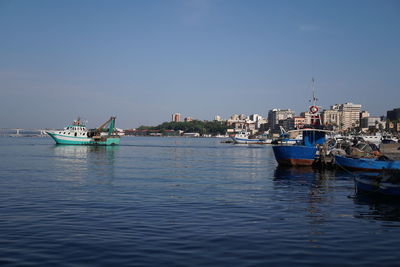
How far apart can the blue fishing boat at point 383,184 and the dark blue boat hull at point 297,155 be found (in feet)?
71.6

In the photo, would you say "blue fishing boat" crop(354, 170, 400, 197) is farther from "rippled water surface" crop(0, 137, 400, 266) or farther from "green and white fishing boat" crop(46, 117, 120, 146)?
"green and white fishing boat" crop(46, 117, 120, 146)

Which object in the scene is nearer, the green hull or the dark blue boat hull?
the dark blue boat hull

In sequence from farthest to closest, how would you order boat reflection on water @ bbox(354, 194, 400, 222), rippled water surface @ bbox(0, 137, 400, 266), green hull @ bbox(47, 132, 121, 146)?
green hull @ bbox(47, 132, 121, 146), boat reflection on water @ bbox(354, 194, 400, 222), rippled water surface @ bbox(0, 137, 400, 266)

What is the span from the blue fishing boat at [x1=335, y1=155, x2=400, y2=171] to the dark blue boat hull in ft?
16.1

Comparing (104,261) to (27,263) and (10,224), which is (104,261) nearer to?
(27,263)

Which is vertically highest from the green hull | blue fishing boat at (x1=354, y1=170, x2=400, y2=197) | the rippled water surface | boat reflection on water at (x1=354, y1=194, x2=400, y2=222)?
the green hull

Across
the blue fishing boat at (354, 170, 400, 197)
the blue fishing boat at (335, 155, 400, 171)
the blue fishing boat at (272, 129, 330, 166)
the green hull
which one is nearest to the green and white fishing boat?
the green hull

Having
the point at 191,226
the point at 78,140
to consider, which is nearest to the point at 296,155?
the point at 191,226

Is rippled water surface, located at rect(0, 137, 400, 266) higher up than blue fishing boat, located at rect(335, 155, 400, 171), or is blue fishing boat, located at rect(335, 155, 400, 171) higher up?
blue fishing boat, located at rect(335, 155, 400, 171)

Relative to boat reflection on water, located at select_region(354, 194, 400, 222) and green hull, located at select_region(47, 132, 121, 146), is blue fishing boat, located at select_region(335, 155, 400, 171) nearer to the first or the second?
boat reflection on water, located at select_region(354, 194, 400, 222)

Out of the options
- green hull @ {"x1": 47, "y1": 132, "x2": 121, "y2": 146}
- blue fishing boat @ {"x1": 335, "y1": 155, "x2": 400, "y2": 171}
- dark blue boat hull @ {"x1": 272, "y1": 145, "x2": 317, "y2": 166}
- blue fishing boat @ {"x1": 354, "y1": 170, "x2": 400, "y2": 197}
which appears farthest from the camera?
green hull @ {"x1": 47, "y1": 132, "x2": 121, "y2": 146}

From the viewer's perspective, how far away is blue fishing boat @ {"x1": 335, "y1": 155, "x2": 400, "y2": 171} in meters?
39.1

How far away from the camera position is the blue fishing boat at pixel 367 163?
3908 cm

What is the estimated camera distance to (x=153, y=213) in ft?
63.3
